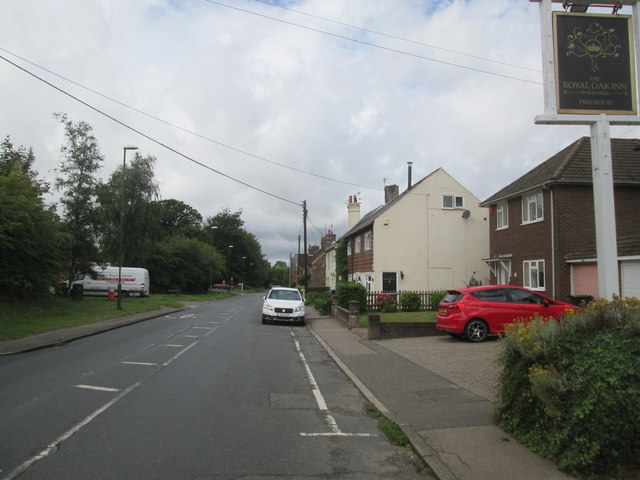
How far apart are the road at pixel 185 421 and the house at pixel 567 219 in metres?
11.0

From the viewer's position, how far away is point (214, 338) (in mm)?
15867

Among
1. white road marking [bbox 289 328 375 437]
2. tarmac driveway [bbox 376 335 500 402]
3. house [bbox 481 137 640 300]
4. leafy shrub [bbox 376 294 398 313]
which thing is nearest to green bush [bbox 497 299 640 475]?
tarmac driveway [bbox 376 335 500 402]

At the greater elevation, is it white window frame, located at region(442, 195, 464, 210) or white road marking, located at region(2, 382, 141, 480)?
white window frame, located at region(442, 195, 464, 210)

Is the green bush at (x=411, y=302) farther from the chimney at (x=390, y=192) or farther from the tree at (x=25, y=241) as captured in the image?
the tree at (x=25, y=241)

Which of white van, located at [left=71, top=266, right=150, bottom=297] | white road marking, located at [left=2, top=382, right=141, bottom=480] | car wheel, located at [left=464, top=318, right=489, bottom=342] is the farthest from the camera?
white van, located at [left=71, top=266, right=150, bottom=297]

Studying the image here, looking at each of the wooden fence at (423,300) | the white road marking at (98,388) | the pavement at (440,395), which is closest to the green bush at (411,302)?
the wooden fence at (423,300)

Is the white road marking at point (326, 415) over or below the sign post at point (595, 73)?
below

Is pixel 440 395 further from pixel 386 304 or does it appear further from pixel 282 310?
pixel 386 304

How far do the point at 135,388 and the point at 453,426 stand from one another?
5015 millimetres

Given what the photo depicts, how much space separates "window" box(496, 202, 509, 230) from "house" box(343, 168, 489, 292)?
5419 mm

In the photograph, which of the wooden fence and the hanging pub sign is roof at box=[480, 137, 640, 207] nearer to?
the wooden fence

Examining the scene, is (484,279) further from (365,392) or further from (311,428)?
(311,428)

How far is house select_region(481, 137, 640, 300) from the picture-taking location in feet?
59.6

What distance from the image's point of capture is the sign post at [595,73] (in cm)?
823
